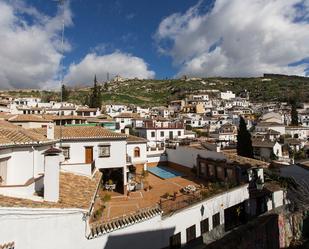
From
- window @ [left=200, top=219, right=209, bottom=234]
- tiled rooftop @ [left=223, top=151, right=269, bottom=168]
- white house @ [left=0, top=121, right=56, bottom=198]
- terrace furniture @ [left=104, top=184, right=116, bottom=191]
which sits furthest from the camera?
terrace furniture @ [left=104, top=184, right=116, bottom=191]

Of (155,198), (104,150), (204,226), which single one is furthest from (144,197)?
(204,226)

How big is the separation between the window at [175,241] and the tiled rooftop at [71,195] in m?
5.65

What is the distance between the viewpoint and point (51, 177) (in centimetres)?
1198

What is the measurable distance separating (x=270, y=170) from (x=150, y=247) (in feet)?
55.1

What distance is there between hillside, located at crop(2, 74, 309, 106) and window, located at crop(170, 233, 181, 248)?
116m

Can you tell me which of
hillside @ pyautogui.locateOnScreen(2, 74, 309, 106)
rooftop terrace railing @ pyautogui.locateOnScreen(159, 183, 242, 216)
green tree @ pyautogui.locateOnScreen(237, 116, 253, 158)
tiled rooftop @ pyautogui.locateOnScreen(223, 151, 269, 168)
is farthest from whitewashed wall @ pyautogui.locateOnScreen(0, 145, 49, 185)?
hillside @ pyautogui.locateOnScreen(2, 74, 309, 106)

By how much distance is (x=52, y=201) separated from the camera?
11.7m

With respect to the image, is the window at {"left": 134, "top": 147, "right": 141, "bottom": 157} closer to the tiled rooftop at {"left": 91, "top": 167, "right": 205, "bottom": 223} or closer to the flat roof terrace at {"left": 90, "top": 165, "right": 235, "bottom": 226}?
the tiled rooftop at {"left": 91, "top": 167, "right": 205, "bottom": 223}

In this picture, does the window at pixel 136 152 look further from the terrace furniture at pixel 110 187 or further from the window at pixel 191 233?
the window at pixel 191 233

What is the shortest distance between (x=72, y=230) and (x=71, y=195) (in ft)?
8.97

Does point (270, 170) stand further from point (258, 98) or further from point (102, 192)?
point (258, 98)

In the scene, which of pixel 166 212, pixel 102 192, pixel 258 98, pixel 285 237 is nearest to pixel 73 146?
pixel 102 192

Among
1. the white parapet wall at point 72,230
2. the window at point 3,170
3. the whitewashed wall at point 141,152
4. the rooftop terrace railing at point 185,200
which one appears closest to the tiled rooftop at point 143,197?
the rooftop terrace railing at point 185,200

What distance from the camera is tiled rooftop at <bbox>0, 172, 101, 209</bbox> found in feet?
33.0
